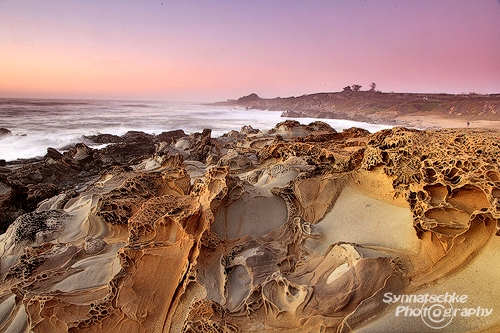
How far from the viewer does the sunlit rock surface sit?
83.2 inches

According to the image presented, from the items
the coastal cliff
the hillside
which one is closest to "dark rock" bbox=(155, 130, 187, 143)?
the coastal cliff

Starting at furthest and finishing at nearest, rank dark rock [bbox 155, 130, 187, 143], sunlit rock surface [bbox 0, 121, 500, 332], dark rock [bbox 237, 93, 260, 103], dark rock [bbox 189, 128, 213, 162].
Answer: dark rock [bbox 237, 93, 260, 103] → dark rock [bbox 155, 130, 187, 143] → dark rock [bbox 189, 128, 213, 162] → sunlit rock surface [bbox 0, 121, 500, 332]

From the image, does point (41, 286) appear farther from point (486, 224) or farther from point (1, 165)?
point (1, 165)

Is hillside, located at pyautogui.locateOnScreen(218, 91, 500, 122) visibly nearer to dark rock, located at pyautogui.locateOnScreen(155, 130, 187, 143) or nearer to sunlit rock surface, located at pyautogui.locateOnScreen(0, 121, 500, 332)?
dark rock, located at pyautogui.locateOnScreen(155, 130, 187, 143)

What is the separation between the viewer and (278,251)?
2.88 m

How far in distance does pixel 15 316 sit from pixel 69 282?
470 mm

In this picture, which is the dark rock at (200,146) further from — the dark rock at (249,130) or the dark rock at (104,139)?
the dark rock at (104,139)

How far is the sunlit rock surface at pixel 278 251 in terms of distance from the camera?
6.93ft

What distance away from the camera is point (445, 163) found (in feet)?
8.79

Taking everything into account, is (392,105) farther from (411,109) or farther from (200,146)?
(200,146)

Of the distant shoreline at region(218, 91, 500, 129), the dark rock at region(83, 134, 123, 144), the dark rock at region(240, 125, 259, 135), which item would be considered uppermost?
the distant shoreline at region(218, 91, 500, 129)

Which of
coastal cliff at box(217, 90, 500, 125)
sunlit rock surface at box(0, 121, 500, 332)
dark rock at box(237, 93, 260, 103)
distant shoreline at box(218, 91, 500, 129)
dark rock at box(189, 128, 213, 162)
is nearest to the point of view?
sunlit rock surface at box(0, 121, 500, 332)

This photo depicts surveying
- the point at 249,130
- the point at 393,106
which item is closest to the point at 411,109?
the point at 393,106

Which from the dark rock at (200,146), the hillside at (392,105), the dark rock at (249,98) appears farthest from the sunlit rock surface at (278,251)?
the dark rock at (249,98)
